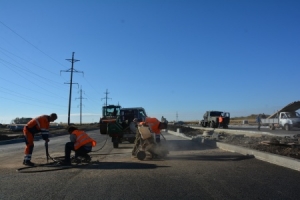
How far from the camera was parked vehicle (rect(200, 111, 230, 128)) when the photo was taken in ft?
150

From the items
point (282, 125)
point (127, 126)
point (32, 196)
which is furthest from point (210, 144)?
point (282, 125)

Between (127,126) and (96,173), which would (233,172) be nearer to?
(96,173)

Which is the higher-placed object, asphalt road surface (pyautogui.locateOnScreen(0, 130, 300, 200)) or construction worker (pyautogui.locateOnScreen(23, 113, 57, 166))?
construction worker (pyautogui.locateOnScreen(23, 113, 57, 166))

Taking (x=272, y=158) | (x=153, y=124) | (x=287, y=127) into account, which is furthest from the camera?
(x=287, y=127)

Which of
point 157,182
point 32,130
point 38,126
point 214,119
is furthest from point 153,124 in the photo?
point 214,119

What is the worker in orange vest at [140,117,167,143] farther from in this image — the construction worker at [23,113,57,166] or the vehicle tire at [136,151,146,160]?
the construction worker at [23,113,57,166]

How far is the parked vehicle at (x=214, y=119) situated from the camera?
4559cm

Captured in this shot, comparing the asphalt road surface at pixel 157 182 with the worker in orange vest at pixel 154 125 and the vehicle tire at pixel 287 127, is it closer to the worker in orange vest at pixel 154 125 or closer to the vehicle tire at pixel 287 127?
the worker in orange vest at pixel 154 125

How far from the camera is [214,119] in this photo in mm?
47906

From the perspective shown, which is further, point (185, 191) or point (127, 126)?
point (127, 126)

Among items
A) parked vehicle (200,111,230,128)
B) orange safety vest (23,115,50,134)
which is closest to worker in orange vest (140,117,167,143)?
orange safety vest (23,115,50,134)

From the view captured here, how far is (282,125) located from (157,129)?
2676 centimetres

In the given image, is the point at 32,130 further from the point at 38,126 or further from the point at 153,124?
the point at 153,124

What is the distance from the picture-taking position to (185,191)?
22.6 feet
